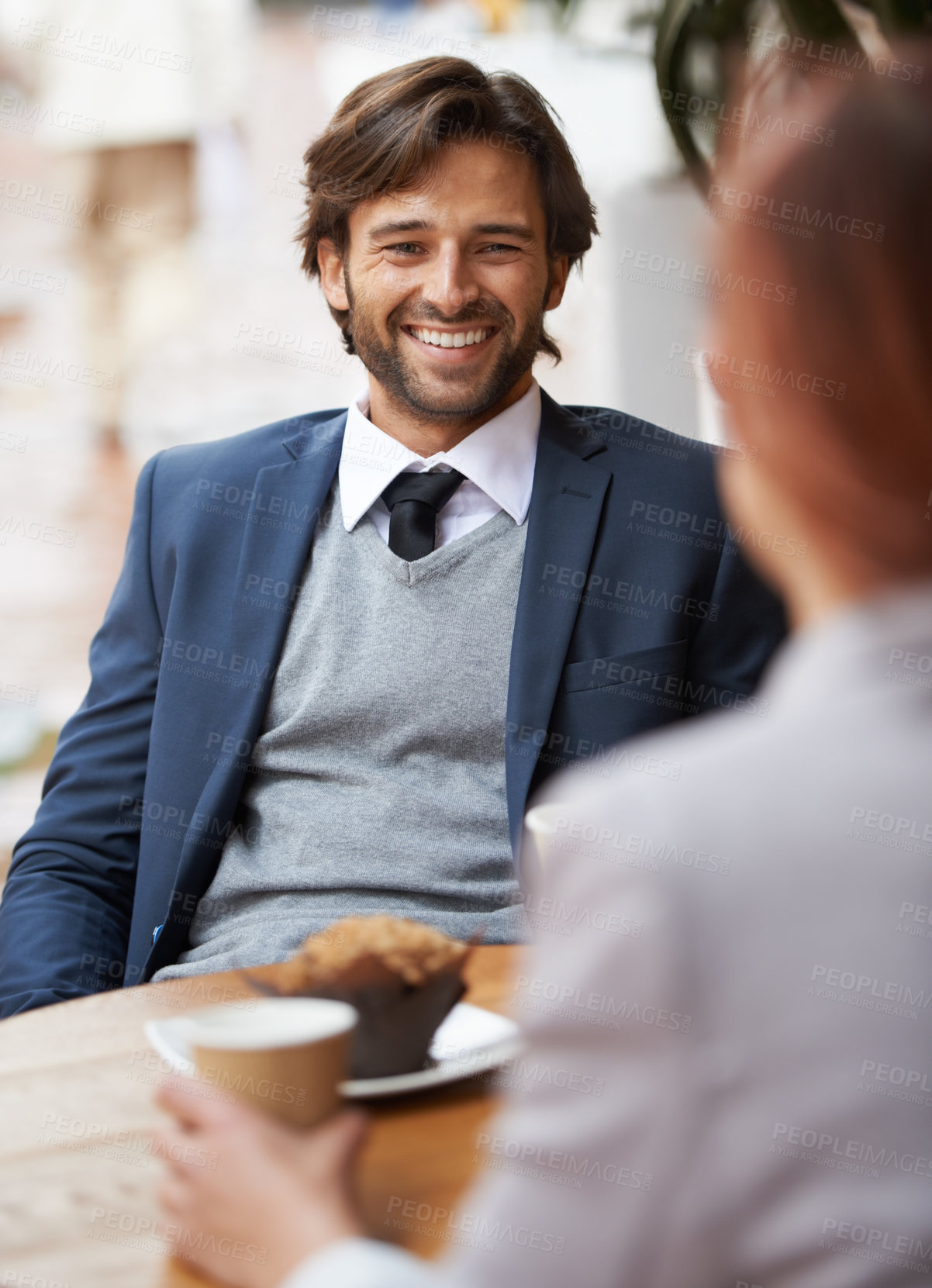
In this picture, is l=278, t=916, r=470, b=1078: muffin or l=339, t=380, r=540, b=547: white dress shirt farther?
l=339, t=380, r=540, b=547: white dress shirt

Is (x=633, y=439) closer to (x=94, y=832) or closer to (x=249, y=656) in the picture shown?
(x=249, y=656)

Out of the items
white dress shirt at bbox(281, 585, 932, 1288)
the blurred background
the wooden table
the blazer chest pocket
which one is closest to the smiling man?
the blazer chest pocket

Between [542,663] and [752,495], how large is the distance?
37.1 inches

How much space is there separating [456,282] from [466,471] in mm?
252

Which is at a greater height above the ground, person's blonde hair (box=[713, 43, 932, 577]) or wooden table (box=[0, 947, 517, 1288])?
person's blonde hair (box=[713, 43, 932, 577])

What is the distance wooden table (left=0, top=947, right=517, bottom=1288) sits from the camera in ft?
2.32

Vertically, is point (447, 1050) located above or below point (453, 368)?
below

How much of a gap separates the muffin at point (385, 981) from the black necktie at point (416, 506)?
846 mm

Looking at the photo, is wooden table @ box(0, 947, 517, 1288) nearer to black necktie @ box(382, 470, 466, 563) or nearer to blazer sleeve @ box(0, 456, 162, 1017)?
blazer sleeve @ box(0, 456, 162, 1017)

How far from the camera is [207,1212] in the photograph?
2.09 feet

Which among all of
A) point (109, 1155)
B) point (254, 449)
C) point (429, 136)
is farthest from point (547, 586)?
point (109, 1155)

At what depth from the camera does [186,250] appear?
17.3ft

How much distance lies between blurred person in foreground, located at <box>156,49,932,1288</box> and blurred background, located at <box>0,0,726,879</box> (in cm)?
171

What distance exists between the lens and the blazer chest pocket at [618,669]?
1.53 metres
